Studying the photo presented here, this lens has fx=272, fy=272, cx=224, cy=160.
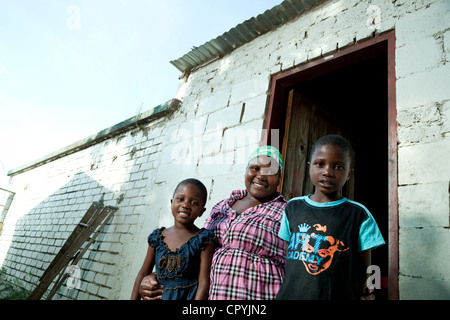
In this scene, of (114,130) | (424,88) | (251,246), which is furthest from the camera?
(114,130)

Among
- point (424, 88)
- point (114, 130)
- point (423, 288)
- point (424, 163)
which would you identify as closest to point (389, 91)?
point (424, 88)

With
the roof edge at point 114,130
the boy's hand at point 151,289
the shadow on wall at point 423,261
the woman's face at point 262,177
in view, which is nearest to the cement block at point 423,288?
the shadow on wall at point 423,261

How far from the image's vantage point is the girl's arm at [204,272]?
1.49m

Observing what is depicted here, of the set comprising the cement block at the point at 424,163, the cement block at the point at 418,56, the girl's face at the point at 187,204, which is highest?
the cement block at the point at 418,56

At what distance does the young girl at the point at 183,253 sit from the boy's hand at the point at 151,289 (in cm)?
3

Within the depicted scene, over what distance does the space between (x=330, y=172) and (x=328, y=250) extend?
0.37 metres

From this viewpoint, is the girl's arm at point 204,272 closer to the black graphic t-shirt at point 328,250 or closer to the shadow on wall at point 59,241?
the black graphic t-shirt at point 328,250

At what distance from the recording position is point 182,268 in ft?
5.09

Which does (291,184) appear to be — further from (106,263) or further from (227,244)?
(106,263)

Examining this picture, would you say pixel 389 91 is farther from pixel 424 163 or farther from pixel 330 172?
pixel 330 172

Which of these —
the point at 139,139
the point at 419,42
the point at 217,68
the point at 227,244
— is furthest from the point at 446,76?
the point at 139,139

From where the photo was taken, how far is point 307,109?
320 cm

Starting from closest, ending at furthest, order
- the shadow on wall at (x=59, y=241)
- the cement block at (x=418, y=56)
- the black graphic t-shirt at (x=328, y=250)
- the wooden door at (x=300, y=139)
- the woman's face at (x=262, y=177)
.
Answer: the black graphic t-shirt at (x=328, y=250) → the woman's face at (x=262, y=177) → the cement block at (x=418, y=56) → the wooden door at (x=300, y=139) → the shadow on wall at (x=59, y=241)

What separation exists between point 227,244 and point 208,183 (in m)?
1.49
